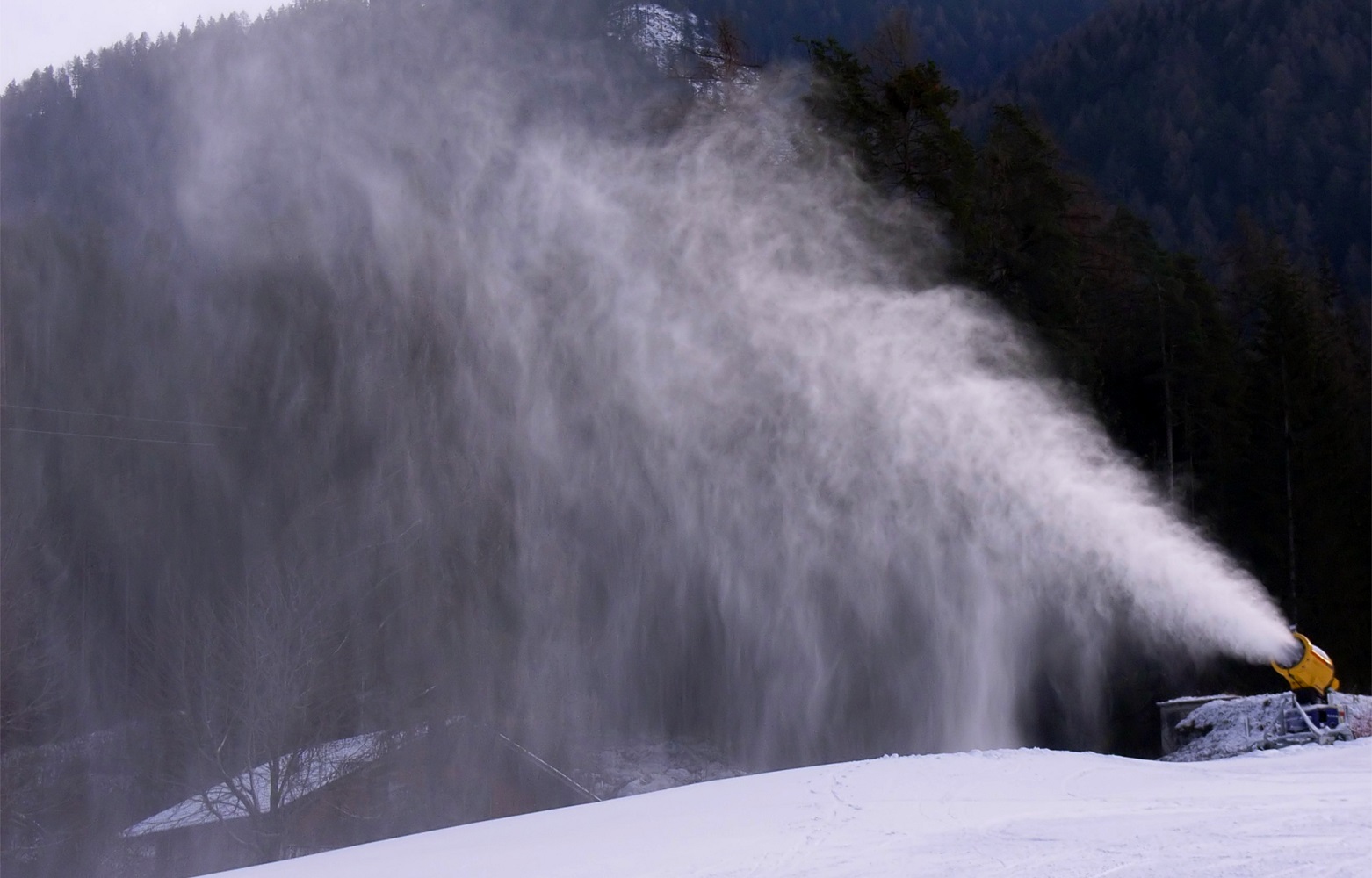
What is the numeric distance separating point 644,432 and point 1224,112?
65.2m

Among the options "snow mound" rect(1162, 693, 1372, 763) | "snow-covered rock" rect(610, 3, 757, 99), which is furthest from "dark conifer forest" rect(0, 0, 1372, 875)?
"snow mound" rect(1162, 693, 1372, 763)

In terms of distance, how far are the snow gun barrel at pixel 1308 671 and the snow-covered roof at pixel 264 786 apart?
48.0 feet

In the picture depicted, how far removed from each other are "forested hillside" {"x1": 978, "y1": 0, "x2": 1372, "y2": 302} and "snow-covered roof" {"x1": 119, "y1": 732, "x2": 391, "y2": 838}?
50.1 meters

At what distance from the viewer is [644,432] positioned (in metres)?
21.1

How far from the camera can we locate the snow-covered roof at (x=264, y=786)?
19047 millimetres

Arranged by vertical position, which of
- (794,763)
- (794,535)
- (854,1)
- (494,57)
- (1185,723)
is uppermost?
(854,1)

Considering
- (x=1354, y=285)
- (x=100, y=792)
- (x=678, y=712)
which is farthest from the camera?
(x=1354, y=285)

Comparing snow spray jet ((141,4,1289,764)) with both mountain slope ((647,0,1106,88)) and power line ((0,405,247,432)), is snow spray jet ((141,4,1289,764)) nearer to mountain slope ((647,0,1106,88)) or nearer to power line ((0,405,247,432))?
power line ((0,405,247,432))

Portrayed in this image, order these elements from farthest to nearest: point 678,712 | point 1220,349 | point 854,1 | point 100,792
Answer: point 854,1
point 1220,349
point 678,712
point 100,792

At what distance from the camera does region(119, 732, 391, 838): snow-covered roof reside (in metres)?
19.0

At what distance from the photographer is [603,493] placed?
21.4m

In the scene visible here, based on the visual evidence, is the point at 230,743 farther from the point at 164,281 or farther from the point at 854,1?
the point at 854,1

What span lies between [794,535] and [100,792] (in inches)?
518

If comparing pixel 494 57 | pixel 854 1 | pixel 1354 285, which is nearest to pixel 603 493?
pixel 494 57
